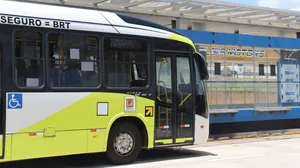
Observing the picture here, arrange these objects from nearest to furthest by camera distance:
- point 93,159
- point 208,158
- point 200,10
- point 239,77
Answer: point 93,159, point 208,158, point 239,77, point 200,10

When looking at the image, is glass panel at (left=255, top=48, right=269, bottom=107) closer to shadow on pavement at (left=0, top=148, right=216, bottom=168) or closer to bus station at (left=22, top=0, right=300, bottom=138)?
bus station at (left=22, top=0, right=300, bottom=138)

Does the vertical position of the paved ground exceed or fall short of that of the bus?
it falls short

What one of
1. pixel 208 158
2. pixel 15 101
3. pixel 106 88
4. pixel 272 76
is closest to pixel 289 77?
pixel 272 76

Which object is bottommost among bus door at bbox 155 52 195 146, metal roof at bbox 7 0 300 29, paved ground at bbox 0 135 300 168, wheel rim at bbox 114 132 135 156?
paved ground at bbox 0 135 300 168

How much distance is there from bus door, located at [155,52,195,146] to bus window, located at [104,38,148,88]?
40 cm

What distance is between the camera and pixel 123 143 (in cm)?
923

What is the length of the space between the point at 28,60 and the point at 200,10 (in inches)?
487

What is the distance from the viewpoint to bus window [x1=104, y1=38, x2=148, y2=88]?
897 cm

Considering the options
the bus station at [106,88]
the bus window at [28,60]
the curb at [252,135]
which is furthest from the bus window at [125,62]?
the curb at [252,135]

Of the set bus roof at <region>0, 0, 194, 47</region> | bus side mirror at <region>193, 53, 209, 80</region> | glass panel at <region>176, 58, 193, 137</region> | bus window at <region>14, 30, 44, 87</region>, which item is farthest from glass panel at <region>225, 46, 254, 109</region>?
bus window at <region>14, 30, 44, 87</region>

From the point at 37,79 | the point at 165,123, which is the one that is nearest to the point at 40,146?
the point at 37,79

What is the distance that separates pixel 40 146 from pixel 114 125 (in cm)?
166

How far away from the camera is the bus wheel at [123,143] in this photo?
9.04 m

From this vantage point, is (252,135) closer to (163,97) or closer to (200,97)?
(200,97)
